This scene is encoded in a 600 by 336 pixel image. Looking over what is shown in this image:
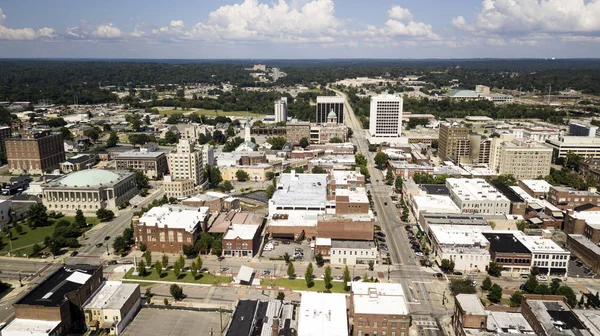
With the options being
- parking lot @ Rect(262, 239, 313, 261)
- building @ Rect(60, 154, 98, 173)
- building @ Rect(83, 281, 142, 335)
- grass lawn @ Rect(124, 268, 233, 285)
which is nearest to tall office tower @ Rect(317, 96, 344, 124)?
building @ Rect(60, 154, 98, 173)

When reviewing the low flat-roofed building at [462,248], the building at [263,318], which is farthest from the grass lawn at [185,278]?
the low flat-roofed building at [462,248]

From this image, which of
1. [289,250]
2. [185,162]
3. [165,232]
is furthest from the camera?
[185,162]

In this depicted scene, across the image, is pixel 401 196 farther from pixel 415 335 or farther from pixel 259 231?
pixel 415 335

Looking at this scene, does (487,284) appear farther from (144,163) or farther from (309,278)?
(144,163)

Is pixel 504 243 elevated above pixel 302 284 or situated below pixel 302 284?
above

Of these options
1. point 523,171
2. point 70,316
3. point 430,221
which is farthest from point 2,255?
point 523,171

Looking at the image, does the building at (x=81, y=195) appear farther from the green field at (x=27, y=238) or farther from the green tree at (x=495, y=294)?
the green tree at (x=495, y=294)

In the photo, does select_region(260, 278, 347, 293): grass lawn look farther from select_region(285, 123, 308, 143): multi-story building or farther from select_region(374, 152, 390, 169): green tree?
select_region(285, 123, 308, 143): multi-story building

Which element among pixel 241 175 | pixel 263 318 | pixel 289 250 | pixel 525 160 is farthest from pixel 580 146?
pixel 263 318
